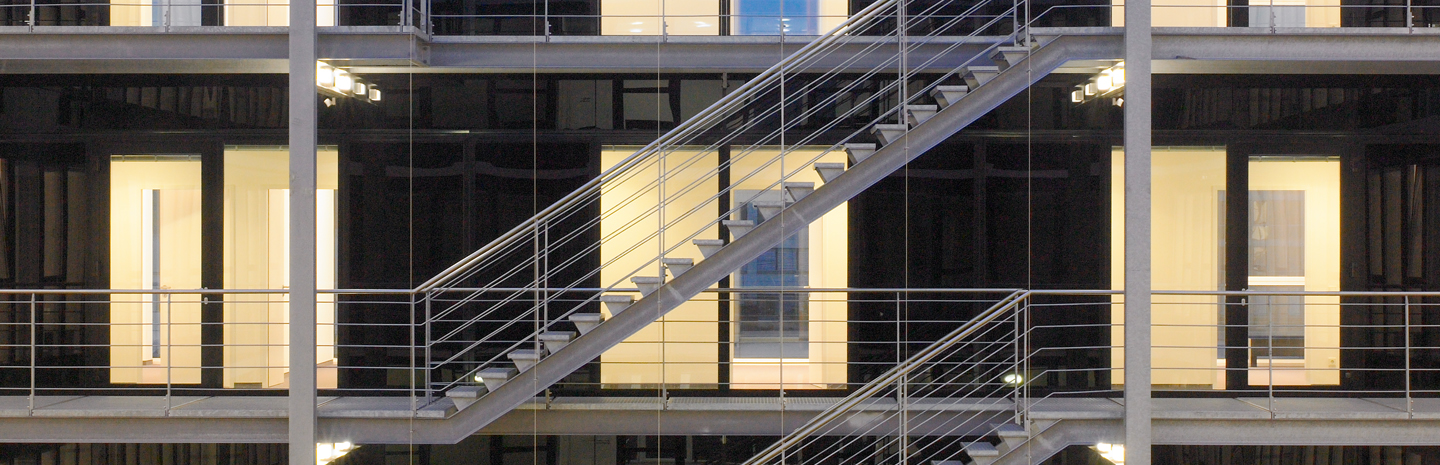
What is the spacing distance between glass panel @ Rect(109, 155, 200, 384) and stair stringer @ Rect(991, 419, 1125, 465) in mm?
1744

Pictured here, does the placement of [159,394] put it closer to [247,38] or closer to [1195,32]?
[247,38]

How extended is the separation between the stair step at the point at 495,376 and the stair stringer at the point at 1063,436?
0.89 meters

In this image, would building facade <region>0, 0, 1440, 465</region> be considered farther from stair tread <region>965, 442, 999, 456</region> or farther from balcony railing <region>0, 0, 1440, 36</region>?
stair tread <region>965, 442, 999, 456</region>

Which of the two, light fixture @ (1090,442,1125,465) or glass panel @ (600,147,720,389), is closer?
light fixture @ (1090,442,1125,465)

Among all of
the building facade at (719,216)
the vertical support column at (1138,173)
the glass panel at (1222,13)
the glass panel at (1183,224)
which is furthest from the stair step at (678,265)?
the glass panel at (1222,13)

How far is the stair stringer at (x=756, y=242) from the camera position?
152 centimetres

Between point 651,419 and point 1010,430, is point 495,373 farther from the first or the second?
point 1010,430

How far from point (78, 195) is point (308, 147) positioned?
815 mm

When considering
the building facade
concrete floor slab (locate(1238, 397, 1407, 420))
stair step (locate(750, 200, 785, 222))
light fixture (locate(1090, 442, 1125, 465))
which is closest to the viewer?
stair step (locate(750, 200, 785, 222))

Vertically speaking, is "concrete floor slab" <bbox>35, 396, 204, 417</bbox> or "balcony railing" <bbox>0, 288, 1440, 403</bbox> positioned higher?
"balcony railing" <bbox>0, 288, 1440, 403</bbox>

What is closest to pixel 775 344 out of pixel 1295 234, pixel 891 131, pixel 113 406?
pixel 891 131

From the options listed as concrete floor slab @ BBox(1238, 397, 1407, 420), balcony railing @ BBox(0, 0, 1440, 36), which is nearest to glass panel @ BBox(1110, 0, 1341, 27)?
balcony railing @ BBox(0, 0, 1440, 36)

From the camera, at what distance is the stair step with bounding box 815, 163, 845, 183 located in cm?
152

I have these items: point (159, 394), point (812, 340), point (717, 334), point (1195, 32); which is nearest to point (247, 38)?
point (159, 394)
